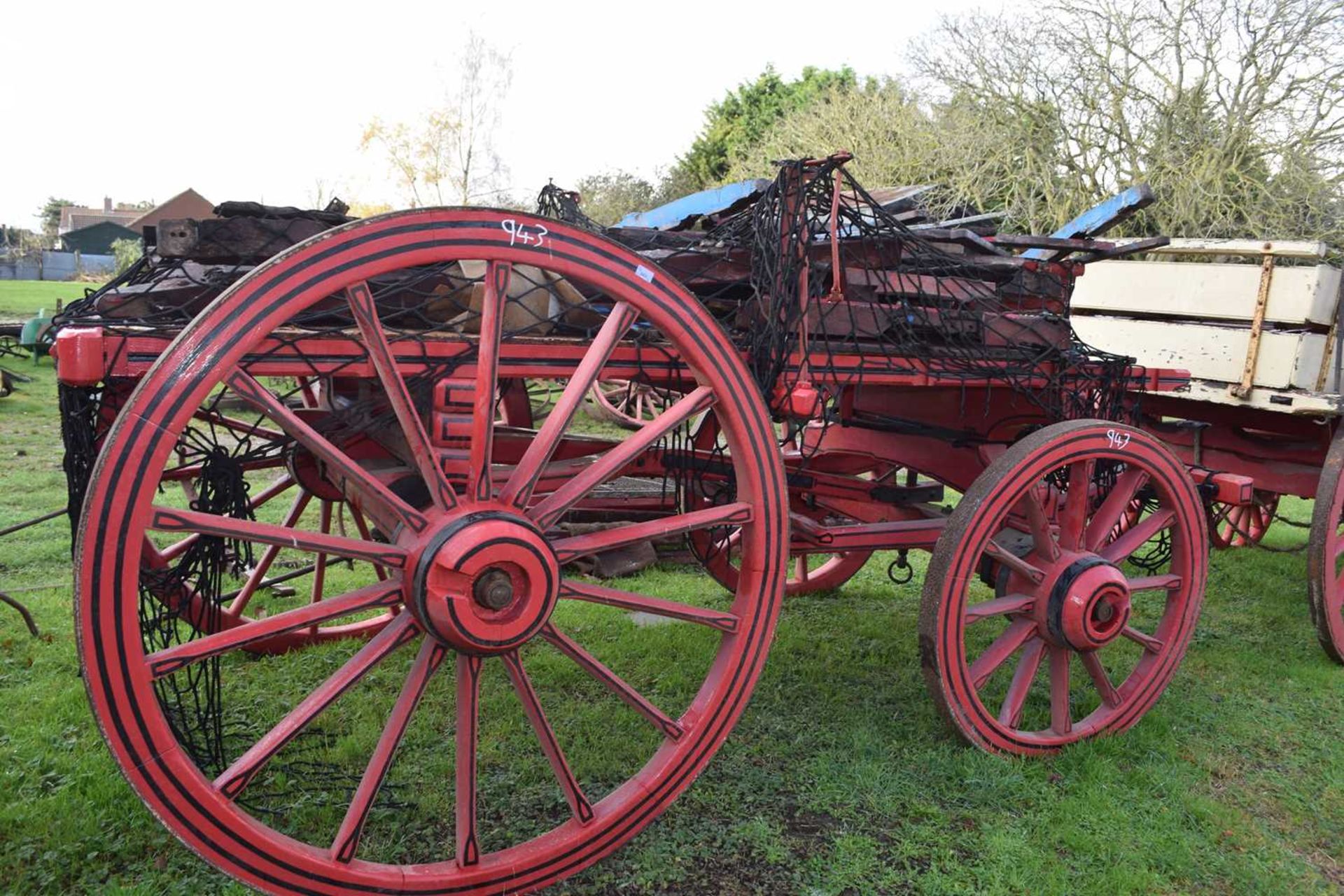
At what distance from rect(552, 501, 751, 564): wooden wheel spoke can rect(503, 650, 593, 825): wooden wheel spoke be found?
0.91ft

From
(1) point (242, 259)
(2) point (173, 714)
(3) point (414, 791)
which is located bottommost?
(3) point (414, 791)

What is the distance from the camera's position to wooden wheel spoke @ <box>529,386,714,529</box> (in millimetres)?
2334

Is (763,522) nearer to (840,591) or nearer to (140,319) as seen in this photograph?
(140,319)

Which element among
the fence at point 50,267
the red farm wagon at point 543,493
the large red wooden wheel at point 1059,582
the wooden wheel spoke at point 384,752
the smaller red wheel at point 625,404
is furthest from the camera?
the fence at point 50,267

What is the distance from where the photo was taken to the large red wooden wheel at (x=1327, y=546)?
399 cm

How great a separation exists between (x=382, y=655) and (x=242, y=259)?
103 cm

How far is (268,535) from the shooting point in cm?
202

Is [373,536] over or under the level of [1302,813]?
over

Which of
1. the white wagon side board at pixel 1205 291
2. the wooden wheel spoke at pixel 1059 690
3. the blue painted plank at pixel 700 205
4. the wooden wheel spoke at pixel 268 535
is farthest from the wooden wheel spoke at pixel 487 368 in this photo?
the white wagon side board at pixel 1205 291

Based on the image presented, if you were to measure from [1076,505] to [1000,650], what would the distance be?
1.80ft

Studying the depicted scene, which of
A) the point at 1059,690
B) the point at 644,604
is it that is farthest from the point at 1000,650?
the point at 644,604

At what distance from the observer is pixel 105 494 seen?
71.2 inches

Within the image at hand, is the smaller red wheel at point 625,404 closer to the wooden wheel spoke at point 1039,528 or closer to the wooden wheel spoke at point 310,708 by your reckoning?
the wooden wheel spoke at point 1039,528

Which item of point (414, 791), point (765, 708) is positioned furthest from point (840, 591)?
point (414, 791)
